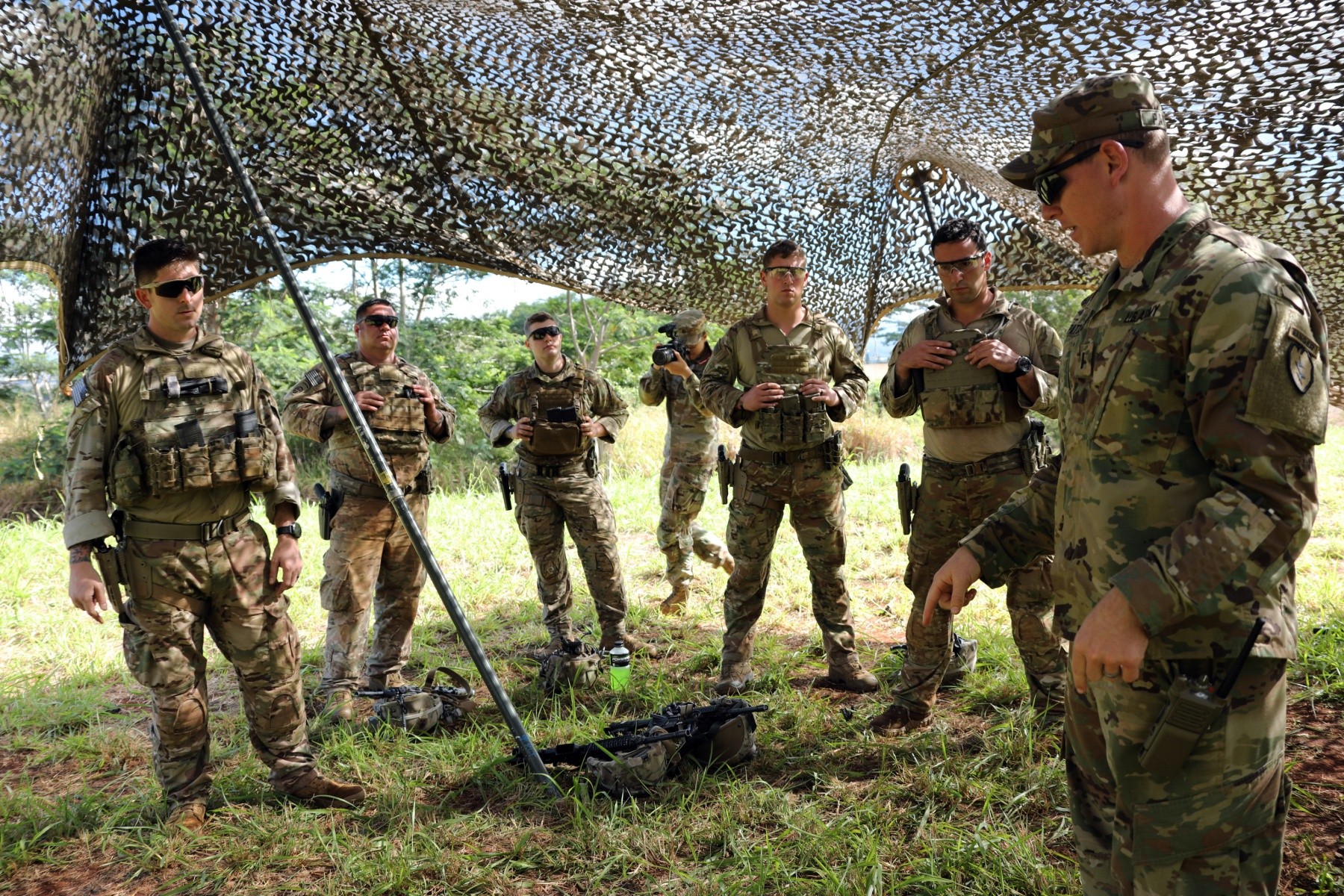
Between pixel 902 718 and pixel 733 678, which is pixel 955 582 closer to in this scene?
pixel 902 718

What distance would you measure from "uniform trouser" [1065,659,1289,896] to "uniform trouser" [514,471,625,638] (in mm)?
3723

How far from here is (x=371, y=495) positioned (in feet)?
15.5

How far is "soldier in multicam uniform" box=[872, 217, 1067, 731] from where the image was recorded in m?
3.76

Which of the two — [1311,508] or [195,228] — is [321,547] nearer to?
[195,228]

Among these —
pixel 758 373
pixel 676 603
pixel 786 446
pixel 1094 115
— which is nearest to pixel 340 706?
pixel 676 603

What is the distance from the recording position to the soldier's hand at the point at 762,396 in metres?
4.21

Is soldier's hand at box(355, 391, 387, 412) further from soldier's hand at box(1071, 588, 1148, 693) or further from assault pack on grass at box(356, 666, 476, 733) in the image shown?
soldier's hand at box(1071, 588, 1148, 693)

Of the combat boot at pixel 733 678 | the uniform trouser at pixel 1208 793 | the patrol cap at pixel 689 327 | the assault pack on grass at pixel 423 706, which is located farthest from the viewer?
the patrol cap at pixel 689 327

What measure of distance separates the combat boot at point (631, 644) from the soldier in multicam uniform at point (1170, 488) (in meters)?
3.59

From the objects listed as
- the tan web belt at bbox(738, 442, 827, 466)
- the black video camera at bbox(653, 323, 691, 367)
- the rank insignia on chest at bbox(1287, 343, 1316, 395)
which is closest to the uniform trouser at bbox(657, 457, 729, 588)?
the black video camera at bbox(653, 323, 691, 367)

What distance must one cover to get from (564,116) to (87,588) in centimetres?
266

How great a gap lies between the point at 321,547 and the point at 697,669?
4475mm

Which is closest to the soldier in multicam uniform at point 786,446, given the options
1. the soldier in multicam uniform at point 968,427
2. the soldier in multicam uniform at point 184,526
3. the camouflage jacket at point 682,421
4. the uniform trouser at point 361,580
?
the soldier in multicam uniform at point 968,427

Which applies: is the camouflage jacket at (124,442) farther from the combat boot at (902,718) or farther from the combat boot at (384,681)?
the combat boot at (902,718)
